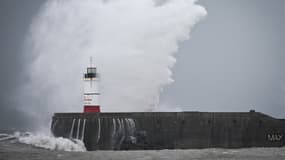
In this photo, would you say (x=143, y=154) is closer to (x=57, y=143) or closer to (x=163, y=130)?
(x=163, y=130)

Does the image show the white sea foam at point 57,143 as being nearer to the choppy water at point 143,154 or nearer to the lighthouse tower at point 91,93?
the choppy water at point 143,154

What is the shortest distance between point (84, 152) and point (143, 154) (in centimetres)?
210

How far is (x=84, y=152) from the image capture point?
2722 cm

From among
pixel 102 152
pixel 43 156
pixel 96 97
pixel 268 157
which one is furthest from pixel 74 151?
pixel 268 157

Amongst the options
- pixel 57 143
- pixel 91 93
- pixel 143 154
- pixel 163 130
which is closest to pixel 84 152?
pixel 143 154

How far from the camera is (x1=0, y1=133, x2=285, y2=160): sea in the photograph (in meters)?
25.2

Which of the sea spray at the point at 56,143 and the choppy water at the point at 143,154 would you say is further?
the sea spray at the point at 56,143

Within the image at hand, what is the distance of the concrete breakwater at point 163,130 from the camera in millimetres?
29719

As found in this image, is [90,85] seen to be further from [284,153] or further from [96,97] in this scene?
[284,153]

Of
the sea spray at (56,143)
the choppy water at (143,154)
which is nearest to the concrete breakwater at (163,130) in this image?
the sea spray at (56,143)

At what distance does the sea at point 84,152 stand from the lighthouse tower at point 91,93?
2699 mm

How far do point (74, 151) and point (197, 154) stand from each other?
446 cm

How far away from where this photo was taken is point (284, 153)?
87.8 feet

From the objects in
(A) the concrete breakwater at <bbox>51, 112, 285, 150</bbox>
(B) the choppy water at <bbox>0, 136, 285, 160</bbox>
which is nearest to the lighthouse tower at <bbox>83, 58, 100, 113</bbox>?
(A) the concrete breakwater at <bbox>51, 112, 285, 150</bbox>
